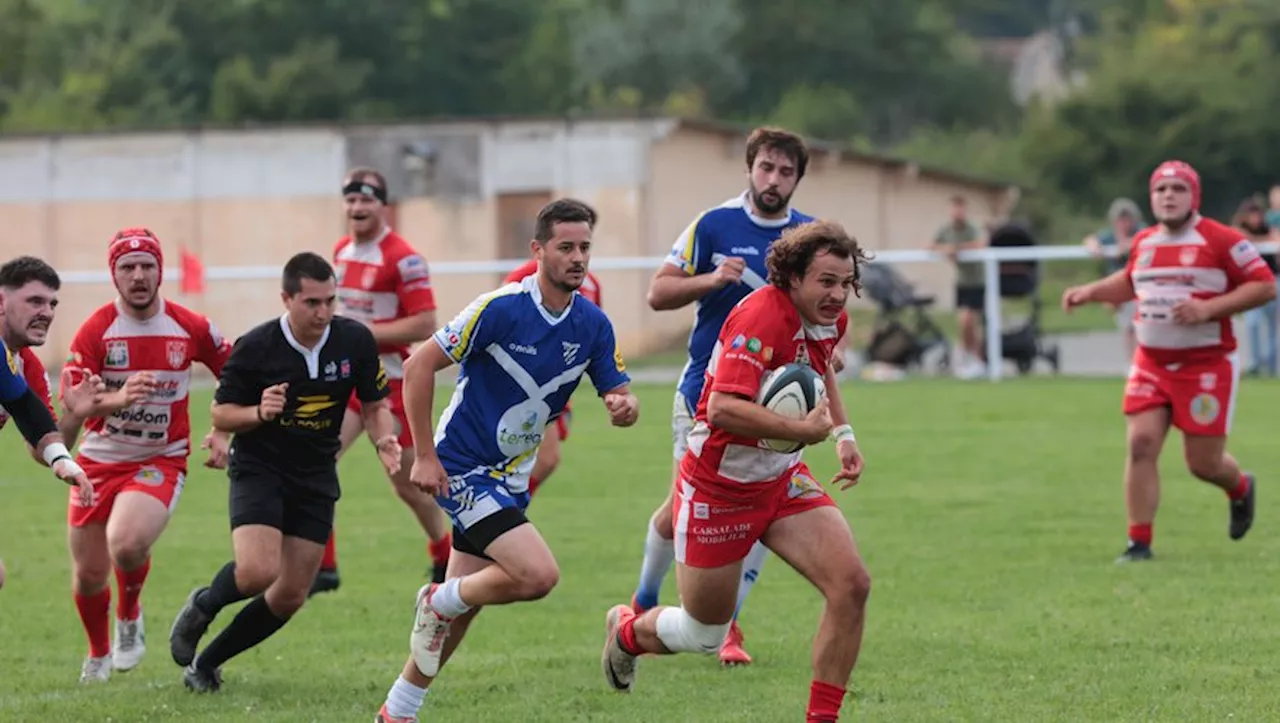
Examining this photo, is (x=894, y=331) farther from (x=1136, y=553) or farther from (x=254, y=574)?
(x=254, y=574)

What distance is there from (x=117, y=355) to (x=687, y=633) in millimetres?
2910

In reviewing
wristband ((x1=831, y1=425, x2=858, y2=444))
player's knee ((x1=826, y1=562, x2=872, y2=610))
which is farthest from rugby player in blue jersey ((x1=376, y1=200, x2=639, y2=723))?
player's knee ((x1=826, y1=562, x2=872, y2=610))

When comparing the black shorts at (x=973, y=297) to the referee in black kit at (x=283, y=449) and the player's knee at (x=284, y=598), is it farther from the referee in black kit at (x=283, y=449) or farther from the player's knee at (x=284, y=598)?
the player's knee at (x=284, y=598)

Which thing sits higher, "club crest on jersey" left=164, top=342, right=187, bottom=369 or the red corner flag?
the red corner flag

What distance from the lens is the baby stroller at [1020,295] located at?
24.6 m

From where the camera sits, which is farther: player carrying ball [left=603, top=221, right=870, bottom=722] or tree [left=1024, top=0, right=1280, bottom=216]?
tree [left=1024, top=0, right=1280, bottom=216]

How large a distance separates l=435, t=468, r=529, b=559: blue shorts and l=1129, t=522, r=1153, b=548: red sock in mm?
5072

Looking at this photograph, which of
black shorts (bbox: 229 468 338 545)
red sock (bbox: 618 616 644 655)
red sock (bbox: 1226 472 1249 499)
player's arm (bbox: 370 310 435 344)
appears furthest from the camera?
red sock (bbox: 1226 472 1249 499)

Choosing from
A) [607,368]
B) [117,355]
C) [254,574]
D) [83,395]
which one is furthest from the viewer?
[117,355]

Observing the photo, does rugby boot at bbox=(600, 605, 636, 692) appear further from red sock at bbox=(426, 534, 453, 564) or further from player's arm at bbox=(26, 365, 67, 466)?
red sock at bbox=(426, 534, 453, 564)

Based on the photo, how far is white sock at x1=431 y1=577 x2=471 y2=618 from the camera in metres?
7.68

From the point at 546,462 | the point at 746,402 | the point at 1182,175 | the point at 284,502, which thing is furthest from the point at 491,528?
the point at 1182,175

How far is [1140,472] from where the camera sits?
38.2ft

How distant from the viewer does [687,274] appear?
9.34 m
